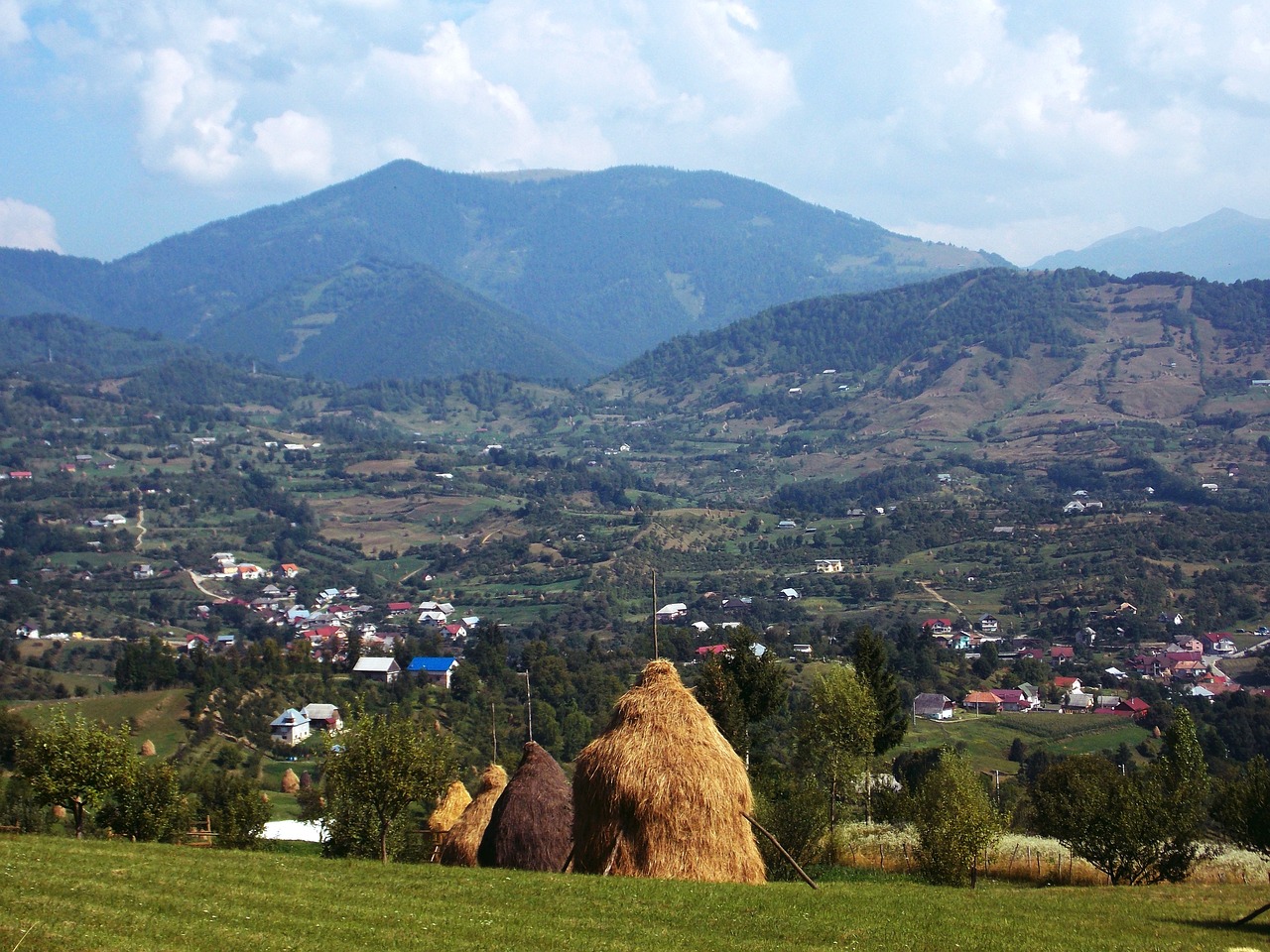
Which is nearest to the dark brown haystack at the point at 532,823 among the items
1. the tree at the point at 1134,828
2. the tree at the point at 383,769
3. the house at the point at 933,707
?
the tree at the point at 383,769

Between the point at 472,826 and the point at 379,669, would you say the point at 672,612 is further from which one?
the point at 472,826

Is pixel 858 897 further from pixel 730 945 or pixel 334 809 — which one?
pixel 334 809

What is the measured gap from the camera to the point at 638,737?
22.6m

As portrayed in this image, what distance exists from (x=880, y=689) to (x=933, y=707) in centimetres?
3723

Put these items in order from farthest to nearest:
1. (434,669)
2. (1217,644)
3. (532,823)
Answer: (1217,644)
(434,669)
(532,823)

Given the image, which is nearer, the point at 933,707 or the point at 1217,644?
the point at 933,707

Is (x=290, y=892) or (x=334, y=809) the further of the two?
(x=334, y=809)

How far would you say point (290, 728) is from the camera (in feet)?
217

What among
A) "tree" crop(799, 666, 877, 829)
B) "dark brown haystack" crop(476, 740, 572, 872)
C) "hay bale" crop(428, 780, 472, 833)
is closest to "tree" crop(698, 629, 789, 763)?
"tree" crop(799, 666, 877, 829)

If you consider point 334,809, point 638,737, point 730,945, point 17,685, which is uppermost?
point 638,737

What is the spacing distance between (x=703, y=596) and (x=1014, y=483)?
74959 mm

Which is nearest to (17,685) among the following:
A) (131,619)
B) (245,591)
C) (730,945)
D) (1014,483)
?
(131,619)

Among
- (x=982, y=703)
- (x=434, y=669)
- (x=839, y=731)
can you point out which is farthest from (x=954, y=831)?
(x=434, y=669)

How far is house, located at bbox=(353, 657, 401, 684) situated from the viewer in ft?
265
